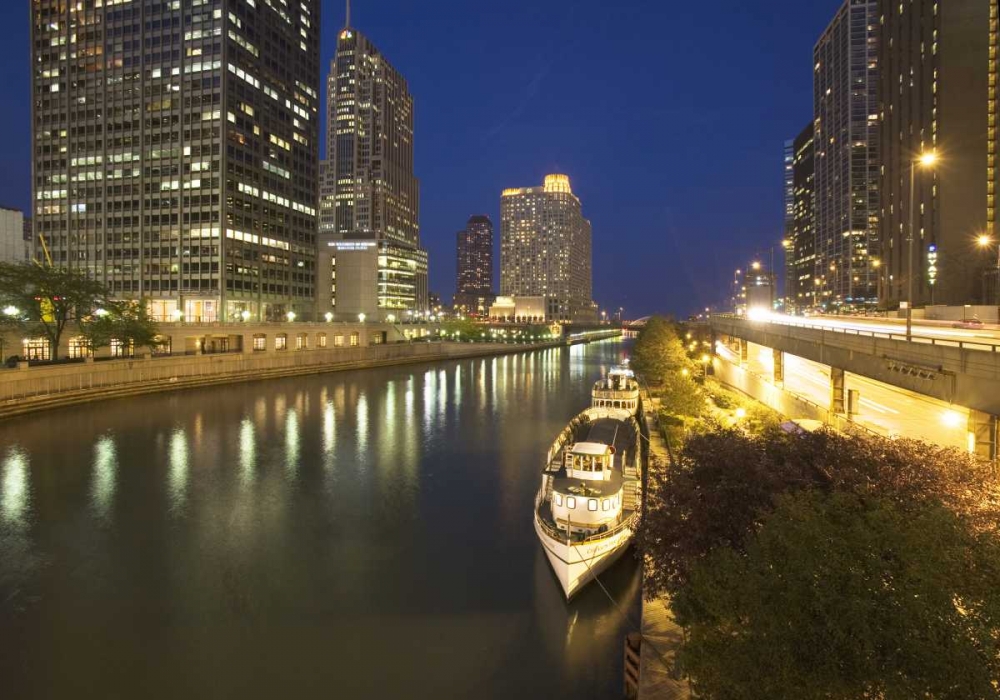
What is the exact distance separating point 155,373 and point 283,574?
59791 mm

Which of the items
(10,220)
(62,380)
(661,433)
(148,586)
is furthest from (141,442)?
(10,220)

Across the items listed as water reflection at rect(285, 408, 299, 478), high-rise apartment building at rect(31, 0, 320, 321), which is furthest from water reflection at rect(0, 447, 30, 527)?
high-rise apartment building at rect(31, 0, 320, 321)

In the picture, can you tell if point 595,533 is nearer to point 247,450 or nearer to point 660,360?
point 247,450

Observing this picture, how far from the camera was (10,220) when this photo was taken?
11606 cm

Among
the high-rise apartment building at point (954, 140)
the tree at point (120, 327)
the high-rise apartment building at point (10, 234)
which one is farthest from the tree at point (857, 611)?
the high-rise apartment building at point (10, 234)

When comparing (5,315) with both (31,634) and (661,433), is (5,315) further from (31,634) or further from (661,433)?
(661,433)

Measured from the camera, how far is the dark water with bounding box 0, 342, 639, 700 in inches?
723

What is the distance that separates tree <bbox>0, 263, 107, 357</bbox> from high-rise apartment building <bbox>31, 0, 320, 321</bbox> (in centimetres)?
5340

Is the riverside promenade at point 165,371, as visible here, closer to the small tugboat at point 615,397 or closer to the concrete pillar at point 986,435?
the small tugboat at point 615,397

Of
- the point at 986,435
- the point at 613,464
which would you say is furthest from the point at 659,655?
the point at 613,464

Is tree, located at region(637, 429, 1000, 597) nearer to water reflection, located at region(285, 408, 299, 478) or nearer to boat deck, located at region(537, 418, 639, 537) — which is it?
boat deck, located at region(537, 418, 639, 537)

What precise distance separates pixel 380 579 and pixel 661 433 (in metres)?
27.0

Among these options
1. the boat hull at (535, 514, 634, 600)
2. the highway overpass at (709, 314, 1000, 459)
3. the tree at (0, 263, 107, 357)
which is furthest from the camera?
the tree at (0, 263, 107, 357)

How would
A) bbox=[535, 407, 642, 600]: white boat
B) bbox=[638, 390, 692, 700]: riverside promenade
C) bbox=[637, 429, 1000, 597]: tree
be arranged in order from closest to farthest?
1. bbox=[637, 429, 1000, 597]: tree
2. bbox=[638, 390, 692, 700]: riverside promenade
3. bbox=[535, 407, 642, 600]: white boat
